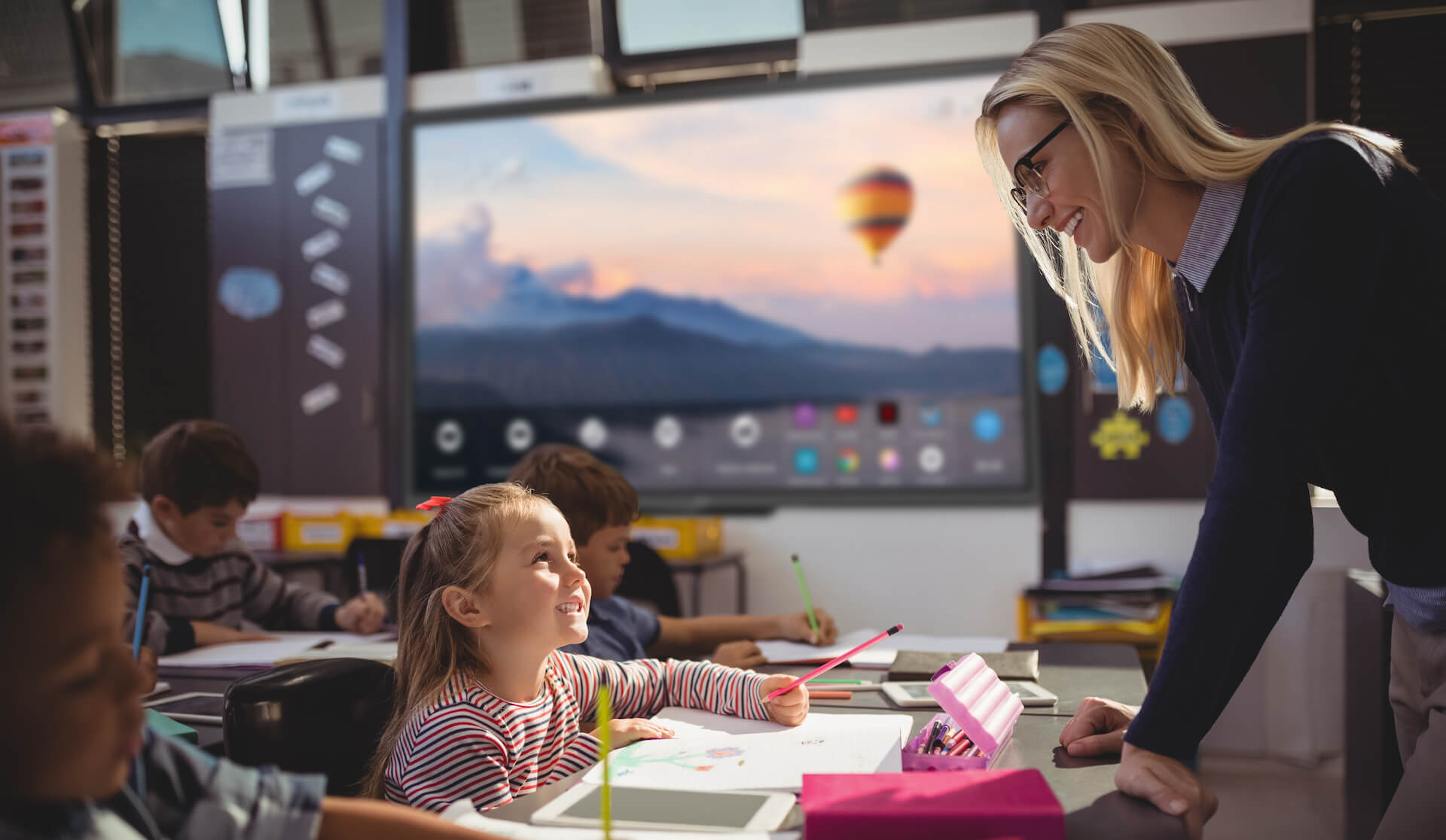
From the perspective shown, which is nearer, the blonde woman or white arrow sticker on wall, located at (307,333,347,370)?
the blonde woman

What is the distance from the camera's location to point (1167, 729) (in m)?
0.97

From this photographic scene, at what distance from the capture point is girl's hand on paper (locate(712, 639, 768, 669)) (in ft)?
5.78

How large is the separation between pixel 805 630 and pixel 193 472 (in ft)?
4.45

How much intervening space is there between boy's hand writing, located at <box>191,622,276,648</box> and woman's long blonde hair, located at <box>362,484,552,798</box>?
1.05 m

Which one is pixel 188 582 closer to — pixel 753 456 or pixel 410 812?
pixel 410 812

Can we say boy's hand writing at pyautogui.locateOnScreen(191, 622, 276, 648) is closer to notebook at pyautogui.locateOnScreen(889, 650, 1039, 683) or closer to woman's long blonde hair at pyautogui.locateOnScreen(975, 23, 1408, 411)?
notebook at pyautogui.locateOnScreen(889, 650, 1039, 683)

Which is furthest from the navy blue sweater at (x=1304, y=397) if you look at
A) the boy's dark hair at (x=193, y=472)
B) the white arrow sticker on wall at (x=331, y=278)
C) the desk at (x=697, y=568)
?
the white arrow sticker on wall at (x=331, y=278)

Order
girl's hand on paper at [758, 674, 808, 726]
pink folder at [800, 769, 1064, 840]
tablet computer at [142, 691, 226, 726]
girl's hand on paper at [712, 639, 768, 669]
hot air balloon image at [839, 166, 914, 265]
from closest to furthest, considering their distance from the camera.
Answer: pink folder at [800, 769, 1064, 840] → girl's hand on paper at [758, 674, 808, 726] → tablet computer at [142, 691, 226, 726] → girl's hand on paper at [712, 639, 768, 669] → hot air balloon image at [839, 166, 914, 265]

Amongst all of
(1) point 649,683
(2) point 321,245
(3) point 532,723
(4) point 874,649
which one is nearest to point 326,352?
(2) point 321,245

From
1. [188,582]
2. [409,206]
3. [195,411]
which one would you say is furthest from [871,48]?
[195,411]

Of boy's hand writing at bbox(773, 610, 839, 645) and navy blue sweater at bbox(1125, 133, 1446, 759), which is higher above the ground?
navy blue sweater at bbox(1125, 133, 1446, 759)

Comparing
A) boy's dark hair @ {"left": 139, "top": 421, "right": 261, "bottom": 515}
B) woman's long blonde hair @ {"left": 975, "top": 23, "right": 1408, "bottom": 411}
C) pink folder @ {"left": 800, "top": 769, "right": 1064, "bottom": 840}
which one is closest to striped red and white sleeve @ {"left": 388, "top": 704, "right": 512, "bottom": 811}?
pink folder @ {"left": 800, "top": 769, "right": 1064, "bottom": 840}

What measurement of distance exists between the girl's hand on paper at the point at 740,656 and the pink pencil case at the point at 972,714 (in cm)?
58

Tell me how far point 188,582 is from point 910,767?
74.9 inches
